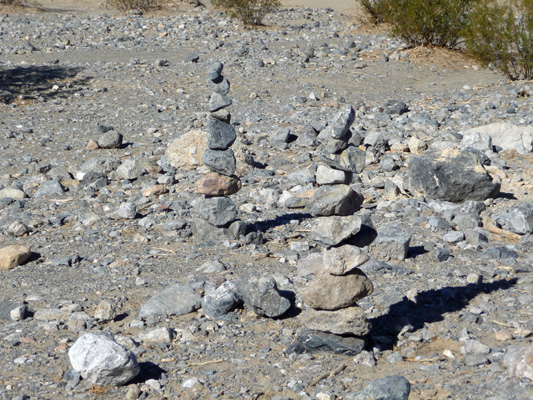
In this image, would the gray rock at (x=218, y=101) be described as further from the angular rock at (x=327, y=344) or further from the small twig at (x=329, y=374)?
the small twig at (x=329, y=374)

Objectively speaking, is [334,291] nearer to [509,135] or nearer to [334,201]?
[334,201]

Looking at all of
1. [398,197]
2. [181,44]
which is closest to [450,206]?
[398,197]

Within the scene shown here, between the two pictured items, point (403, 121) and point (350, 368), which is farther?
point (403, 121)

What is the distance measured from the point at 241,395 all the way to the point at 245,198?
3.63 meters

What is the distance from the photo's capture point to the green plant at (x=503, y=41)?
11477 mm

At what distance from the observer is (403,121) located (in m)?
9.45

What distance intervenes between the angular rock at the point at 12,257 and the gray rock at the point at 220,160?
1.85 meters

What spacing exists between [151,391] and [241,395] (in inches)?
21.1

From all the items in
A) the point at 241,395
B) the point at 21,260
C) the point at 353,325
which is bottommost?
the point at 21,260

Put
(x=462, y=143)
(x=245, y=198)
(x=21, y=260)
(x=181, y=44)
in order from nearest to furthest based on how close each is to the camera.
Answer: (x=21, y=260)
(x=245, y=198)
(x=462, y=143)
(x=181, y=44)

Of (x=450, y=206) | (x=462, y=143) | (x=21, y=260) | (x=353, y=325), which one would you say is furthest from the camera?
(x=462, y=143)

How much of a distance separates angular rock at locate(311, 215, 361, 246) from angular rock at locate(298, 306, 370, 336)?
0.44 meters

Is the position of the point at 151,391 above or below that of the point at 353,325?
below

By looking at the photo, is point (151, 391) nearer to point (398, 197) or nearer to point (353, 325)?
point (353, 325)
